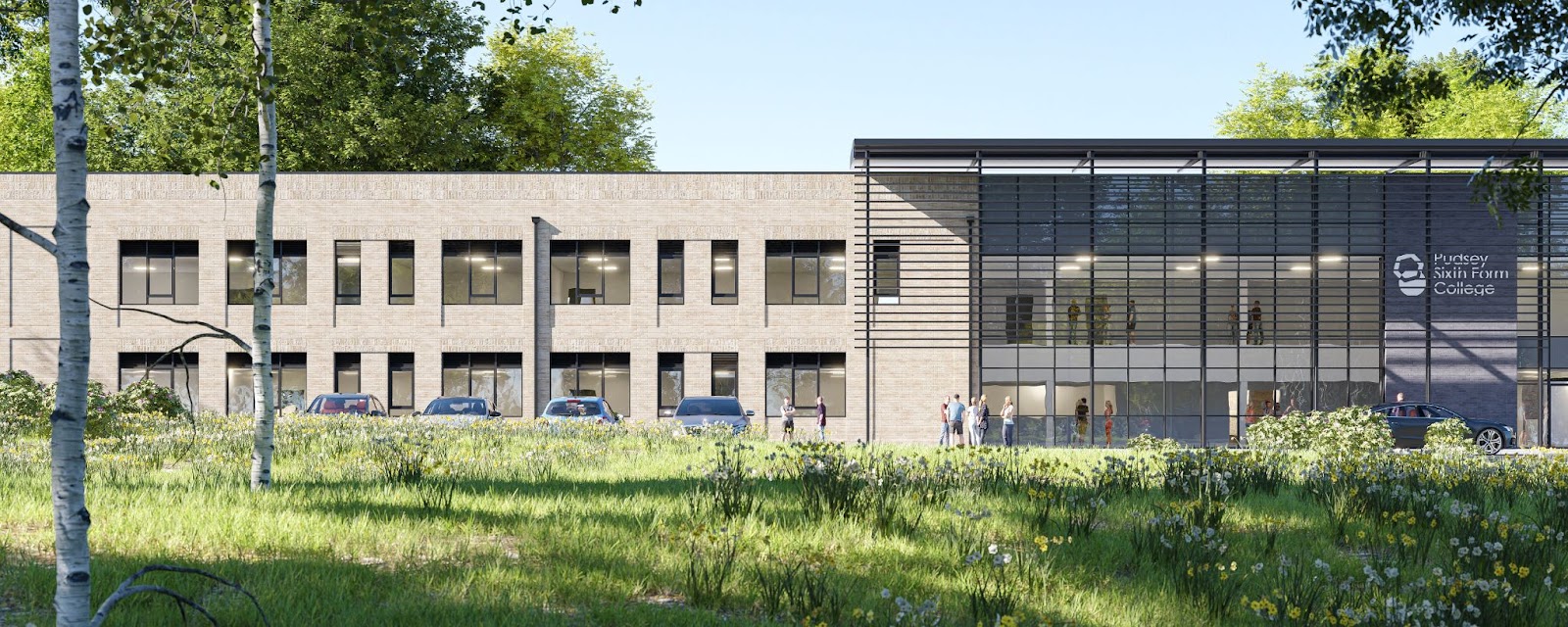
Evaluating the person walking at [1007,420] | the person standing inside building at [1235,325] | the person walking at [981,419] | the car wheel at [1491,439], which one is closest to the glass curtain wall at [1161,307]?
the person standing inside building at [1235,325]

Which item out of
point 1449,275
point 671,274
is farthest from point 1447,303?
point 671,274

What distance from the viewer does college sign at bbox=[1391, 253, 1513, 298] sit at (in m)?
38.4

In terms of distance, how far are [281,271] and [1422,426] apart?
3287 cm

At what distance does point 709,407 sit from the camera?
93.6ft

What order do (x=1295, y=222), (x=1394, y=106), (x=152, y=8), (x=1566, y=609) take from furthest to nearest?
(x=1295, y=222) → (x=1394, y=106) → (x=152, y=8) → (x=1566, y=609)

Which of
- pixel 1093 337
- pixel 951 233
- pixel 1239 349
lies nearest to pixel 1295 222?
pixel 1239 349

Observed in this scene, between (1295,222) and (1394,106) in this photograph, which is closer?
(1394,106)

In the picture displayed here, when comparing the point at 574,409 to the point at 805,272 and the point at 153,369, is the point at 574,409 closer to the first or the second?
the point at 805,272

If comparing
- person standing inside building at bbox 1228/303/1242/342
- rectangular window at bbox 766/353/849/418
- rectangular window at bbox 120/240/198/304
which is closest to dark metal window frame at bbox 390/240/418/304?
rectangular window at bbox 120/240/198/304

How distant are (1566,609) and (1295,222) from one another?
32061 mm

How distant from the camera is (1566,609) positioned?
7.41 meters

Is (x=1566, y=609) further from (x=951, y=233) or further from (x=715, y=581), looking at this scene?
(x=951, y=233)

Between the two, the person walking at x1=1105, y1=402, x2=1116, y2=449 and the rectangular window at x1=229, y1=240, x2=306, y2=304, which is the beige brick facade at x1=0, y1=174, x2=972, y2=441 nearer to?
the rectangular window at x1=229, y1=240, x2=306, y2=304

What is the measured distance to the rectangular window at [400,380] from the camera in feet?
126
